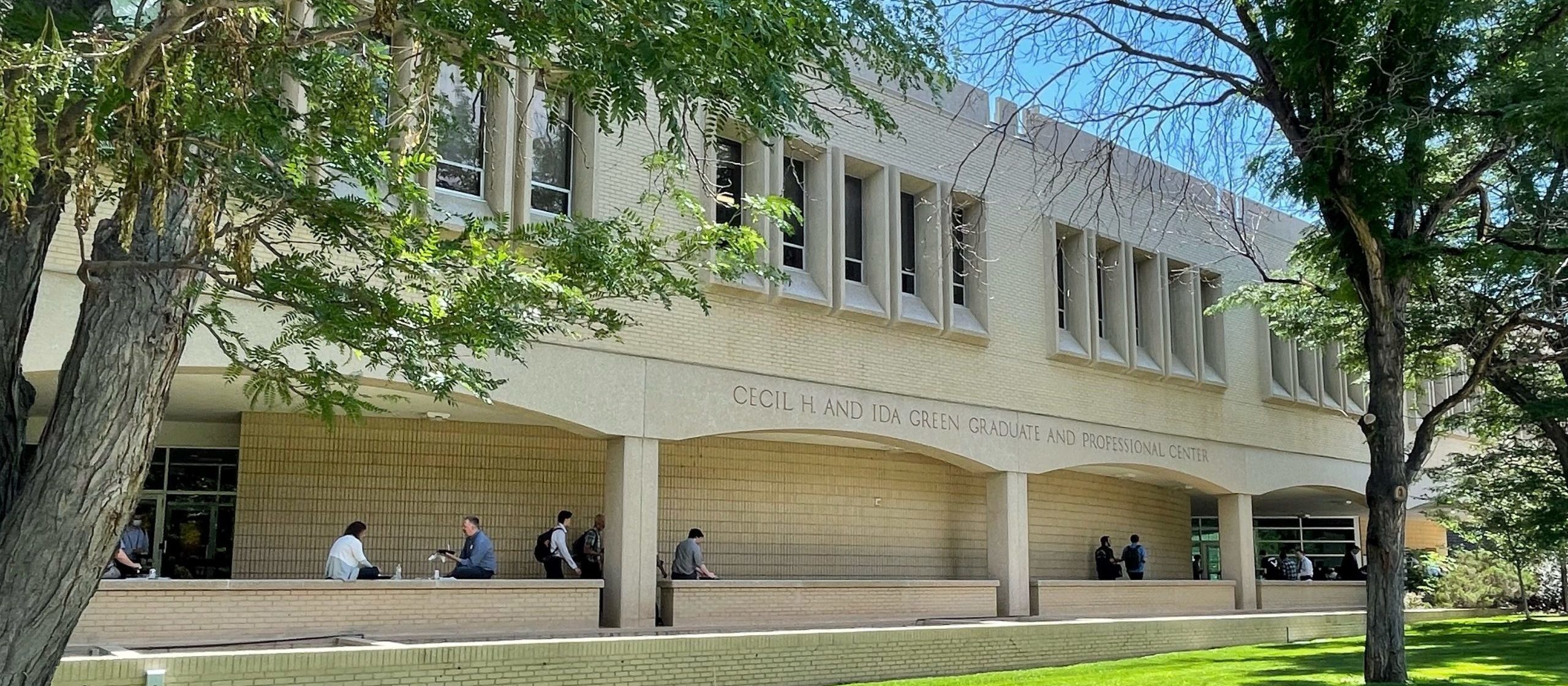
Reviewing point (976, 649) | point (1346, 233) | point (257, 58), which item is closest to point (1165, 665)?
point (976, 649)

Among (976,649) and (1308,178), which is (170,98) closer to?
(1308,178)

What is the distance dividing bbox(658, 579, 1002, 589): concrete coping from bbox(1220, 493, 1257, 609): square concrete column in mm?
8011

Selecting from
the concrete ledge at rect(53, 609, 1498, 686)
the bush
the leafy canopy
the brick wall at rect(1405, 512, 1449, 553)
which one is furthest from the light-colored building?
the brick wall at rect(1405, 512, 1449, 553)

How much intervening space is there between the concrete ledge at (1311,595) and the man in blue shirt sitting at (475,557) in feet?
60.2

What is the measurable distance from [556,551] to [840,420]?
15.8 ft

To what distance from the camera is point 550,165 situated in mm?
17875

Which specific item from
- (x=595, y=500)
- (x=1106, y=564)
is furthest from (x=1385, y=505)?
(x=1106, y=564)

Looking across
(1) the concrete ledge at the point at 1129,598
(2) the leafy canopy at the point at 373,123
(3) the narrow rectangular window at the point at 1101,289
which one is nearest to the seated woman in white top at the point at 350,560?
(2) the leafy canopy at the point at 373,123

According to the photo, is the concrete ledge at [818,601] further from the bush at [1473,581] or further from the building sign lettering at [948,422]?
the bush at [1473,581]

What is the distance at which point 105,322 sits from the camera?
273 inches

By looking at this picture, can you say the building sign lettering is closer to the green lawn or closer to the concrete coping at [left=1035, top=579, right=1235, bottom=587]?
the concrete coping at [left=1035, top=579, right=1235, bottom=587]

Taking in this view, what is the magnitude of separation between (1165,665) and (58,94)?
16651mm

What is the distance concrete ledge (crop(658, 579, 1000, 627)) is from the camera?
18.1 metres

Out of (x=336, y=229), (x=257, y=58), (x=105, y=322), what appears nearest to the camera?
(x=257, y=58)
